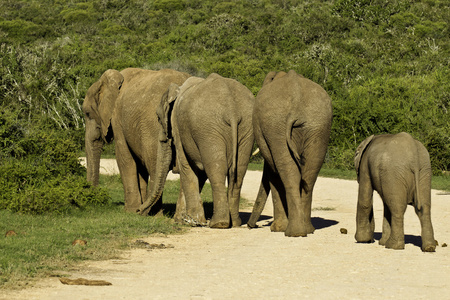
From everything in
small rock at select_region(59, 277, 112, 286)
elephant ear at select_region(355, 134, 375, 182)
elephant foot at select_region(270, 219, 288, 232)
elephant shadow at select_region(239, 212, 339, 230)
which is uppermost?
elephant ear at select_region(355, 134, 375, 182)

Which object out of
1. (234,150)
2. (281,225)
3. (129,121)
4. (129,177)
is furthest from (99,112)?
(281,225)

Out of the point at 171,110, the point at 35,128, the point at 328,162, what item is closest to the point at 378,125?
the point at 328,162

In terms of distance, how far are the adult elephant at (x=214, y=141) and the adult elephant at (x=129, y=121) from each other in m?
0.88

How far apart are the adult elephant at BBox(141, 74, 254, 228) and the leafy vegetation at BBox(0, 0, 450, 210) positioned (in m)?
2.92

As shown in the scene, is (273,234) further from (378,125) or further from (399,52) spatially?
(399,52)

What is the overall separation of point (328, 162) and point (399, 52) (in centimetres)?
2713

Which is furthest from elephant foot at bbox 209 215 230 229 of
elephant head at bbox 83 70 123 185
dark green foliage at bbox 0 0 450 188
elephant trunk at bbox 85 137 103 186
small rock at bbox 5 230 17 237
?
dark green foliage at bbox 0 0 450 188

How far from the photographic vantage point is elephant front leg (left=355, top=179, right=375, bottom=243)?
10.0 metres

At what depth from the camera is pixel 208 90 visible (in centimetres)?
1131

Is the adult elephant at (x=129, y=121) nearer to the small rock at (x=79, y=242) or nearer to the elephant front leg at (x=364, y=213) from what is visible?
the small rock at (x=79, y=242)

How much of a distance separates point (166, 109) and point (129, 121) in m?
1.12

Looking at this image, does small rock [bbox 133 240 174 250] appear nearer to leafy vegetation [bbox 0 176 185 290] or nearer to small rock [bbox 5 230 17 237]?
leafy vegetation [bbox 0 176 185 290]

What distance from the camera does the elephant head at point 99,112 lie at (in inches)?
547

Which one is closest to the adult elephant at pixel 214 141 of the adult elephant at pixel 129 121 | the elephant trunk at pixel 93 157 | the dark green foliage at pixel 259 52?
the adult elephant at pixel 129 121
